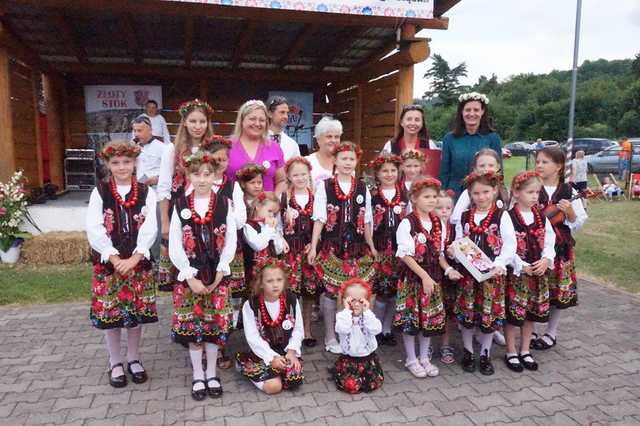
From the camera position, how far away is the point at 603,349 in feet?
13.1

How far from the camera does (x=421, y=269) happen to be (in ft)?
11.0

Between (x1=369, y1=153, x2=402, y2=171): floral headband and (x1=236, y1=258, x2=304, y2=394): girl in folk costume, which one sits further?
(x1=369, y1=153, x2=402, y2=171): floral headband

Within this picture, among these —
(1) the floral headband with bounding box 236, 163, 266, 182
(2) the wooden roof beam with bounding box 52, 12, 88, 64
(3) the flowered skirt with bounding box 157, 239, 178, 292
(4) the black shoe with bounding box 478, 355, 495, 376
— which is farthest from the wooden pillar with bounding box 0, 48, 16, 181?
(4) the black shoe with bounding box 478, 355, 495, 376

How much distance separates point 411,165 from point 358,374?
5.44ft

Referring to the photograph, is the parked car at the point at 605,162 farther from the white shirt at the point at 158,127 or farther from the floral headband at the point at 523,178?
the floral headband at the point at 523,178

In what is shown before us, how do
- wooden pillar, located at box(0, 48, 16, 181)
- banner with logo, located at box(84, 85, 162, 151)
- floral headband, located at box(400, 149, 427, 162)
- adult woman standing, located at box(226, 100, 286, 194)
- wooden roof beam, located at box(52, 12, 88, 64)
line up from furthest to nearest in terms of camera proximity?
banner with logo, located at box(84, 85, 162, 151)
wooden roof beam, located at box(52, 12, 88, 64)
wooden pillar, located at box(0, 48, 16, 181)
floral headband, located at box(400, 149, 427, 162)
adult woman standing, located at box(226, 100, 286, 194)

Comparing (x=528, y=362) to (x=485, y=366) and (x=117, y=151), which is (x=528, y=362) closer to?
(x=485, y=366)

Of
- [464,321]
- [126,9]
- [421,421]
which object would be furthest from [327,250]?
[126,9]

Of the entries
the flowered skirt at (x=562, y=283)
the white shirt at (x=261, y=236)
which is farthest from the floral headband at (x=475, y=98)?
the white shirt at (x=261, y=236)

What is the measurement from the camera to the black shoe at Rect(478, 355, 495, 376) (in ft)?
11.5

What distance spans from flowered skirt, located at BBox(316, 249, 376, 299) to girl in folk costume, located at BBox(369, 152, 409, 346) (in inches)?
4.6

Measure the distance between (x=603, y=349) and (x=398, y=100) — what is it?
4.76 m

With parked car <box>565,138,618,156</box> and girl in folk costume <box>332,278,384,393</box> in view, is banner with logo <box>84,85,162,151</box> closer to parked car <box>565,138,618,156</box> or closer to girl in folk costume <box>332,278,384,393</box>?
girl in folk costume <box>332,278,384,393</box>

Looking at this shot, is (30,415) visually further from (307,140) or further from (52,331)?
(307,140)
